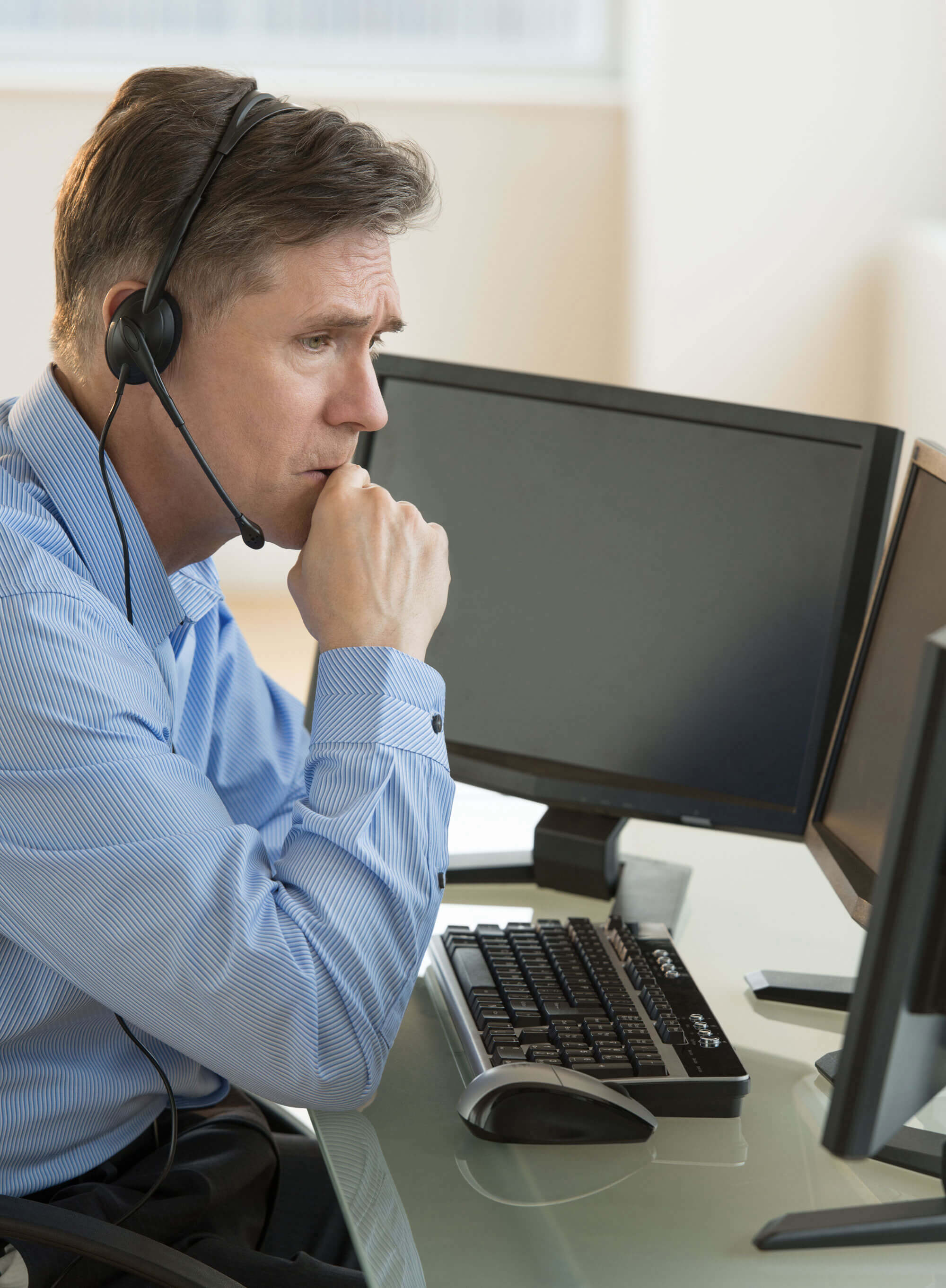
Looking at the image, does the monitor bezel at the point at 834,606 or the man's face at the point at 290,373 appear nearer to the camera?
the man's face at the point at 290,373

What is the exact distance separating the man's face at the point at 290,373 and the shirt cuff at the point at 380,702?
0.18m

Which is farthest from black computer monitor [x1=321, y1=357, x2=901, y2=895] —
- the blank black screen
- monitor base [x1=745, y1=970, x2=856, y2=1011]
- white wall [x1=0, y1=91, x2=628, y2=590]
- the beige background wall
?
white wall [x1=0, y1=91, x2=628, y2=590]

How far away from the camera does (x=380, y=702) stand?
3.23 ft

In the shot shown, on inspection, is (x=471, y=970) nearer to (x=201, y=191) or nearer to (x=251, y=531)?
(x=251, y=531)

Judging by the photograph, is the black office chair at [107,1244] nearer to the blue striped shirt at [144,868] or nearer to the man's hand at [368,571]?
the blue striped shirt at [144,868]

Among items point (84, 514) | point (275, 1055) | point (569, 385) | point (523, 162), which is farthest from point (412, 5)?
point (275, 1055)

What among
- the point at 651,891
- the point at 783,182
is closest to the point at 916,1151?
the point at 651,891

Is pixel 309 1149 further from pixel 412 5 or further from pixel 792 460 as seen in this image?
pixel 412 5

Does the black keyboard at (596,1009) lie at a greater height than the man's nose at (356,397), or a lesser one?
lesser

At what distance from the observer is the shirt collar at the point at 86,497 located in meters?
1.02

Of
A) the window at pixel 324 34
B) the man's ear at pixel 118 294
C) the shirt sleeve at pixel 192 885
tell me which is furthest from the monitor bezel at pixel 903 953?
the window at pixel 324 34

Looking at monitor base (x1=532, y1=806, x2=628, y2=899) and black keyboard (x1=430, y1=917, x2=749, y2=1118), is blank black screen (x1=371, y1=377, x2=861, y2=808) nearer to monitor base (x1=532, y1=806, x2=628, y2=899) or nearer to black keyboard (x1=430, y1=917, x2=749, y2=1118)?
monitor base (x1=532, y1=806, x2=628, y2=899)

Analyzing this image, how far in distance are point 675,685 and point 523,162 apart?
9.58 ft

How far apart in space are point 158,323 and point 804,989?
75 cm
